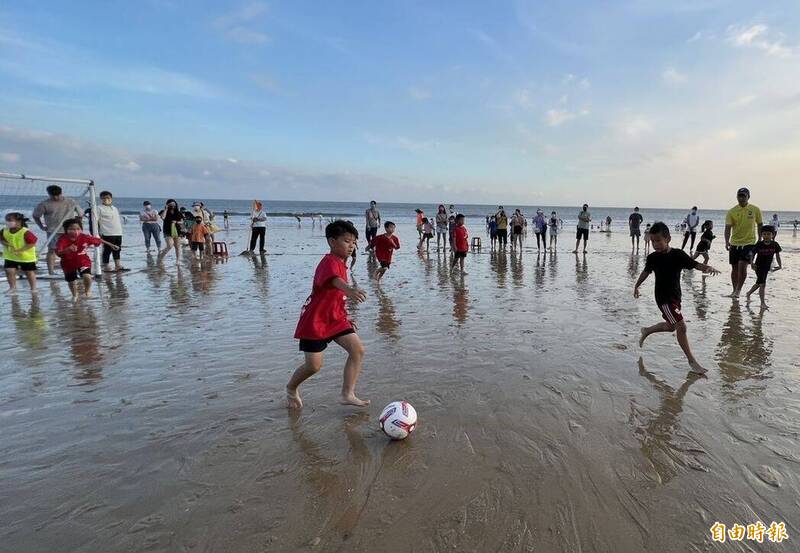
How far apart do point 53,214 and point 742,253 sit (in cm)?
1621

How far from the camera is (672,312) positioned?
18.3 feet

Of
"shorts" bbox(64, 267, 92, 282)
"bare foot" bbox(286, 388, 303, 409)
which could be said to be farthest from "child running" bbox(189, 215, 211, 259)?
"bare foot" bbox(286, 388, 303, 409)

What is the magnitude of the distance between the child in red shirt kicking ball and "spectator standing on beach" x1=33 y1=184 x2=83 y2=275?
10614mm

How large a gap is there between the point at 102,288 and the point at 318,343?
9.25 meters

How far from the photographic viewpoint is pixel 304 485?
10.4 feet

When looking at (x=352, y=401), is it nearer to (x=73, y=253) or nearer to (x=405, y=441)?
(x=405, y=441)

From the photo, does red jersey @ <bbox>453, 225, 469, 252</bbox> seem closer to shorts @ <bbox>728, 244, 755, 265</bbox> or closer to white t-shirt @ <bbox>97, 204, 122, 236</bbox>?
shorts @ <bbox>728, 244, 755, 265</bbox>

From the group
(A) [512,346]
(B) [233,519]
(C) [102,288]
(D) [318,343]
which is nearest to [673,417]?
(A) [512,346]

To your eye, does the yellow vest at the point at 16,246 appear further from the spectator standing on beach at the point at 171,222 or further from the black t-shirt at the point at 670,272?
the black t-shirt at the point at 670,272

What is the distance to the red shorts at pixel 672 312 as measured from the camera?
5516 mm

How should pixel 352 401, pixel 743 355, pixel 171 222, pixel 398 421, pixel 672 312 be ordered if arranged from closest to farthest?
pixel 398 421 → pixel 352 401 → pixel 672 312 → pixel 743 355 → pixel 171 222

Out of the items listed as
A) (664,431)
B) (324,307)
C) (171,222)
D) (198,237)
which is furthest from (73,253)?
(664,431)

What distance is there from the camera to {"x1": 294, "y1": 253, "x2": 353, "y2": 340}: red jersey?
412 cm

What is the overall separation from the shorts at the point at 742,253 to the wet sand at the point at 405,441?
1.99 m
